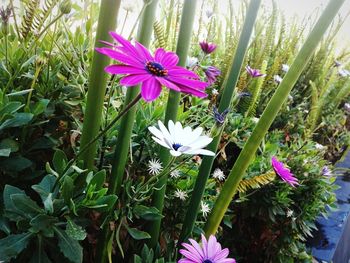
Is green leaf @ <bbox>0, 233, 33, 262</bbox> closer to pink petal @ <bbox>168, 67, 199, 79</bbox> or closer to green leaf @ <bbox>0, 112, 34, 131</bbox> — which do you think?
green leaf @ <bbox>0, 112, 34, 131</bbox>

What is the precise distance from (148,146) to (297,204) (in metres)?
0.66

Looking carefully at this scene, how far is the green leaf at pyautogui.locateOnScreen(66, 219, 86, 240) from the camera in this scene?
1.29ft

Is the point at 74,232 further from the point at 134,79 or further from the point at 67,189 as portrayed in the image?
the point at 134,79

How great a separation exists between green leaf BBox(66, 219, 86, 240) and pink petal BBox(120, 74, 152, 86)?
0.21 m

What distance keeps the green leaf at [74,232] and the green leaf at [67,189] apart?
0.09ft

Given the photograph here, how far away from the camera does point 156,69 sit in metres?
0.34

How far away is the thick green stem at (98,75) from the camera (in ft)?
1.24

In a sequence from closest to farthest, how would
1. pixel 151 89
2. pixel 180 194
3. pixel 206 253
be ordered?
pixel 151 89 → pixel 206 253 → pixel 180 194

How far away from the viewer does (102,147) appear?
536 mm

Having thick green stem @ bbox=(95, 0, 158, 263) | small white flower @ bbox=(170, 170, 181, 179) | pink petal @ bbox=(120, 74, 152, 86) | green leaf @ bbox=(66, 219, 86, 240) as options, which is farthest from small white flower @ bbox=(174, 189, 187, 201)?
pink petal @ bbox=(120, 74, 152, 86)

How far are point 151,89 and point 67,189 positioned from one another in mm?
190

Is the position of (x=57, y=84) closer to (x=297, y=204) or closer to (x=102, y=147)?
(x=102, y=147)

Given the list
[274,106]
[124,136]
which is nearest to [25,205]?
Answer: [124,136]

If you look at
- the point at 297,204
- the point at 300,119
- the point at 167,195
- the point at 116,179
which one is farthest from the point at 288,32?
the point at 116,179
